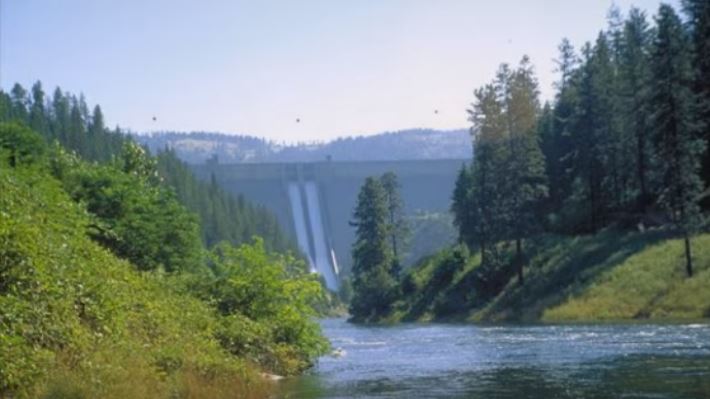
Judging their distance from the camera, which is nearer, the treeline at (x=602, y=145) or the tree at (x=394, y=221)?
the treeline at (x=602, y=145)

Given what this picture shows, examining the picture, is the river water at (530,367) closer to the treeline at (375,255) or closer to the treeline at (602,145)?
the treeline at (602,145)

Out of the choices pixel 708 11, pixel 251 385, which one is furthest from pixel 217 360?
pixel 708 11

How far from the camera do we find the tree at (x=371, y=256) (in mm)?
82438

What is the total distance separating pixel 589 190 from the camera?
69.4m

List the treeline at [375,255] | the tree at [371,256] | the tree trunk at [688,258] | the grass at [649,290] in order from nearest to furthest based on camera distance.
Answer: the grass at [649,290] → the tree trunk at [688,258] → the treeline at [375,255] → the tree at [371,256]

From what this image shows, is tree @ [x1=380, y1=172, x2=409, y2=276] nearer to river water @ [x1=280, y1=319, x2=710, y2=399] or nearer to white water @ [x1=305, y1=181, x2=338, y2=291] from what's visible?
river water @ [x1=280, y1=319, x2=710, y2=399]

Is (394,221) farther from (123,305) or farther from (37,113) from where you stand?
(123,305)

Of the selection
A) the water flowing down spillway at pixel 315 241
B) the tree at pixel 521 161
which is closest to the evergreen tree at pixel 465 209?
the tree at pixel 521 161

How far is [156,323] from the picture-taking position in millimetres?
20406

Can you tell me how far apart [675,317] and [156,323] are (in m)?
31.5

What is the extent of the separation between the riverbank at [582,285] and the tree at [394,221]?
13.4m

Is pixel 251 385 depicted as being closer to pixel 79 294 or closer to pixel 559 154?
pixel 79 294

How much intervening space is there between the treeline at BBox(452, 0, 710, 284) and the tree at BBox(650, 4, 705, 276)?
57 mm

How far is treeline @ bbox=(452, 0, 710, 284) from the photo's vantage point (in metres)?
51.7
